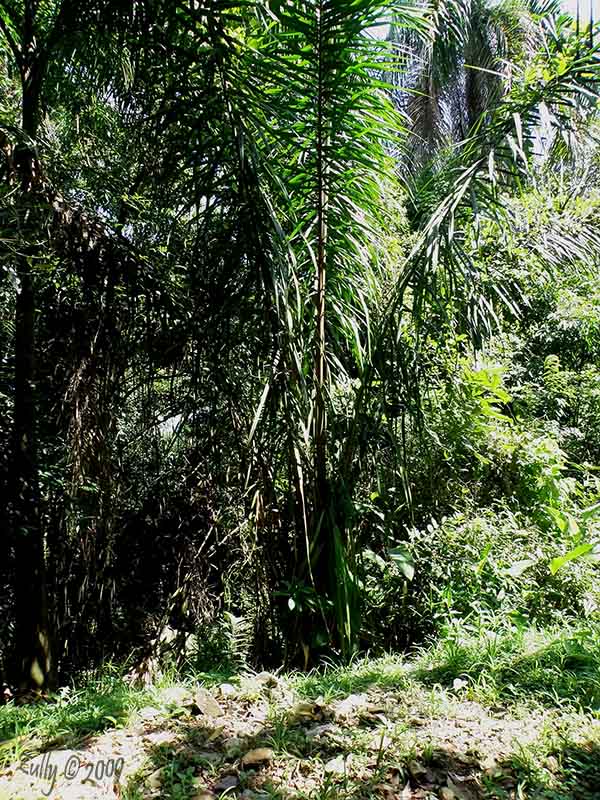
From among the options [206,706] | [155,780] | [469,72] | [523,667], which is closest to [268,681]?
[206,706]

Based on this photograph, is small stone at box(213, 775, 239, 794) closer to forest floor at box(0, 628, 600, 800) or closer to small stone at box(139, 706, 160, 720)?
forest floor at box(0, 628, 600, 800)

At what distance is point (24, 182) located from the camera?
2617 millimetres

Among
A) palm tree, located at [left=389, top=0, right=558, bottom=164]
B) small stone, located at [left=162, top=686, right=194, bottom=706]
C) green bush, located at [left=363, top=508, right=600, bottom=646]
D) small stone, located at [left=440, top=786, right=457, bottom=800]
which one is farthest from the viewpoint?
palm tree, located at [left=389, top=0, right=558, bottom=164]

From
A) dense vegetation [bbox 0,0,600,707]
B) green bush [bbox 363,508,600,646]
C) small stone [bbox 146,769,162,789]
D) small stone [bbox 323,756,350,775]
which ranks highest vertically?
dense vegetation [bbox 0,0,600,707]

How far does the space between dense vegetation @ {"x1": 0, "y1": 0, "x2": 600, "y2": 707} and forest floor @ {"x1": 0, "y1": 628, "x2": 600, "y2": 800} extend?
327 millimetres

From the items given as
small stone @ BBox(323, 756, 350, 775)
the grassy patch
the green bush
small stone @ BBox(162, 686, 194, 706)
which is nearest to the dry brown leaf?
small stone @ BBox(323, 756, 350, 775)

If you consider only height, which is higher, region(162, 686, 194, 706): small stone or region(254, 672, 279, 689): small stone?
region(162, 686, 194, 706): small stone

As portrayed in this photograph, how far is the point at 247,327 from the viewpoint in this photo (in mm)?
2850

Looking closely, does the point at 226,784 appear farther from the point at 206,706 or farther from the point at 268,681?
the point at 268,681

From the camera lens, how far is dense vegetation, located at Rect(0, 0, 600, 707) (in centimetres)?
269

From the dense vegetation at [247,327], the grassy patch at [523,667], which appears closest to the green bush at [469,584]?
the dense vegetation at [247,327]

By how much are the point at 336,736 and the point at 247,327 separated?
5.95 ft

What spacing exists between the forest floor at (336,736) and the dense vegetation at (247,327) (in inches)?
12.9

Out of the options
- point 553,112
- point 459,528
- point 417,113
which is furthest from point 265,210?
point 417,113
